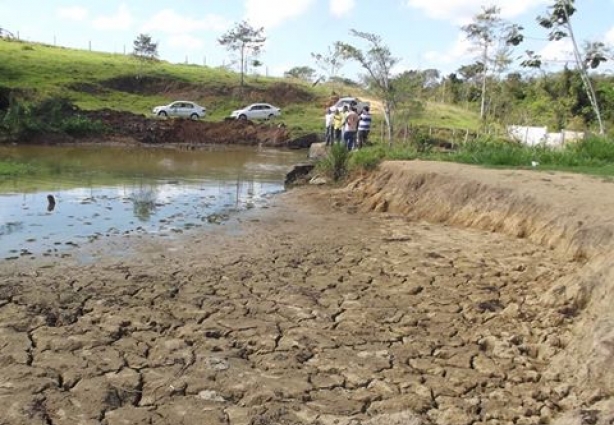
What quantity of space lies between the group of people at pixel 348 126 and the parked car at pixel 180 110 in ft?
58.1

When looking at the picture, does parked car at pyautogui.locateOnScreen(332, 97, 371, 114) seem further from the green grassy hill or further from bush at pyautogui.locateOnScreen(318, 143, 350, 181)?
the green grassy hill

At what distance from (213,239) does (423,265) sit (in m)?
3.12

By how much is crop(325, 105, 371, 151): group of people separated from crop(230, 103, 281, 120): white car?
56.2 ft

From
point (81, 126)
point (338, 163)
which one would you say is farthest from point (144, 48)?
point (338, 163)

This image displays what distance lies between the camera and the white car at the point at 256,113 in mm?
37469

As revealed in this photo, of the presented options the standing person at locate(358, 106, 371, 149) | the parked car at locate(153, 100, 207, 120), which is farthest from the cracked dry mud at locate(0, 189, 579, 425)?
the parked car at locate(153, 100, 207, 120)

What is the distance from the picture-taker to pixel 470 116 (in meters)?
40.3

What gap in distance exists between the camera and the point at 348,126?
1753 centimetres

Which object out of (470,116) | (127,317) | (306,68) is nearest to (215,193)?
(127,317)

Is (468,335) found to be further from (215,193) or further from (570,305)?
(215,193)

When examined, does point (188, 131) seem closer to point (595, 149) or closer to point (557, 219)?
point (595, 149)

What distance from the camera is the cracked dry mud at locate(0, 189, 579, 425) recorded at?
412cm

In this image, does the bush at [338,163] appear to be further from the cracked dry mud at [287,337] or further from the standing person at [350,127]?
the cracked dry mud at [287,337]

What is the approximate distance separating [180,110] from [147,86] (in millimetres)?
7327
